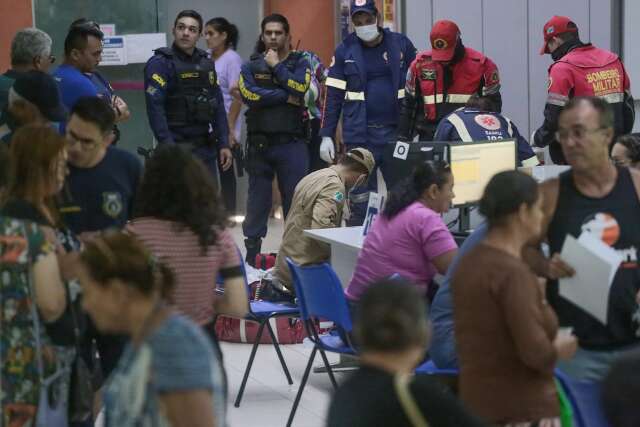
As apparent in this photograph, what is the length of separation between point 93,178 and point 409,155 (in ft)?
6.80

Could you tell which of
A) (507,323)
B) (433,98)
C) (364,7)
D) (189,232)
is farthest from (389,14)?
(507,323)

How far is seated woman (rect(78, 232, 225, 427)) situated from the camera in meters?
2.40

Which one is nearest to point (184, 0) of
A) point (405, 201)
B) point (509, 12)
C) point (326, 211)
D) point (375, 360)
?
point (509, 12)

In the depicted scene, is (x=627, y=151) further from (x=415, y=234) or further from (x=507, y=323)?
(x=507, y=323)

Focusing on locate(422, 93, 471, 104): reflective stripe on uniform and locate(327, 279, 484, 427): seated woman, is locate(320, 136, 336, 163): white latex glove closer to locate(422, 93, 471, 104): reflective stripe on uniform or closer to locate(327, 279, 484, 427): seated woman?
locate(422, 93, 471, 104): reflective stripe on uniform

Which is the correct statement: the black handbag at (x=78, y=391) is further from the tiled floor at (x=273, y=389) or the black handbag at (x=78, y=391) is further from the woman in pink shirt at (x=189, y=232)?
the tiled floor at (x=273, y=389)

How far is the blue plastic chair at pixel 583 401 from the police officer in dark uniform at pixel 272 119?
A: 469 centimetres

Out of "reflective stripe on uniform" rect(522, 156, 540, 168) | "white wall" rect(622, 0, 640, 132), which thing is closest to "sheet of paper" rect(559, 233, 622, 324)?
"reflective stripe on uniform" rect(522, 156, 540, 168)

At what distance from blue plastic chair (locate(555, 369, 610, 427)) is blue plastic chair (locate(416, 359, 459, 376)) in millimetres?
793

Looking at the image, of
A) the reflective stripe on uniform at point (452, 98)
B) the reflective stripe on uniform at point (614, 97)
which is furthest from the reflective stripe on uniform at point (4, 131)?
the reflective stripe on uniform at point (614, 97)

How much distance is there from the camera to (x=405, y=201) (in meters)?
4.90

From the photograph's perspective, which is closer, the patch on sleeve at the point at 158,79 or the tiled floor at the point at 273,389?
the tiled floor at the point at 273,389

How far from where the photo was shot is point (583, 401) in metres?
3.60

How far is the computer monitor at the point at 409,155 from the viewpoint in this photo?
580 cm
